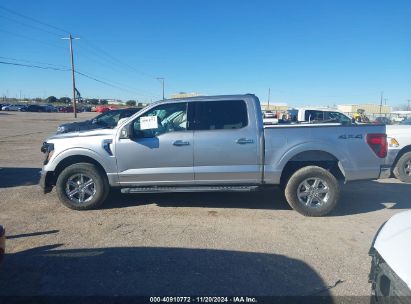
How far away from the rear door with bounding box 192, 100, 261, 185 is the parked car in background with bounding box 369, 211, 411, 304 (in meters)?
3.01

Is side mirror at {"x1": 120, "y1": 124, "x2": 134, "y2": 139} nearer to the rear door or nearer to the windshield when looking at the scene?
the rear door

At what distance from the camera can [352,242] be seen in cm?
Result: 429

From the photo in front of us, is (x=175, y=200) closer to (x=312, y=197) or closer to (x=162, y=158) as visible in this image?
(x=162, y=158)

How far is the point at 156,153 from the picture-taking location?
17.6 feet

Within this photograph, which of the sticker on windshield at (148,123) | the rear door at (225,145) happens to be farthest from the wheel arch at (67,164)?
the rear door at (225,145)

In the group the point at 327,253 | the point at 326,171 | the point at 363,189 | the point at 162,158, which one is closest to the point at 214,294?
the point at 327,253

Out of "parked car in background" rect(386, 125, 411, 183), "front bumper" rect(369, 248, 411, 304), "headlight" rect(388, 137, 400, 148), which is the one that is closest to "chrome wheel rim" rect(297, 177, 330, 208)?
"front bumper" rect(369, 248, 411, 304)

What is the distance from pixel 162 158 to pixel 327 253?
112 inches

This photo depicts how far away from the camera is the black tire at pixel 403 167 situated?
8070mm

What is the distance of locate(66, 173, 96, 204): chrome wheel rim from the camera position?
5.51 metres

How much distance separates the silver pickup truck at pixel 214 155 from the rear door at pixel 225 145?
0.02 metres

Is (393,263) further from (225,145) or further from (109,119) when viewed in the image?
(109,119)

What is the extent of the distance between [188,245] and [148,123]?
2.21 metres

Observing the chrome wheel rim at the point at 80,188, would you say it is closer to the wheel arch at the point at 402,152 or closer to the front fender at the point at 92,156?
the front fender at the point at 92,156
